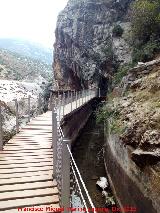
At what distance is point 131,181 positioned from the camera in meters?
12.2

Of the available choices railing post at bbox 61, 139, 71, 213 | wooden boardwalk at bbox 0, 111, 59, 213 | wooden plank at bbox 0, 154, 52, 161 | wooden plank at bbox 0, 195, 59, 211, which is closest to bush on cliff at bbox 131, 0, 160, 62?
wooden boardwalk at bbox 0, 111, 59, 213

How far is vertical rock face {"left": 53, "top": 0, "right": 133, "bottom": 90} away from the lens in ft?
129

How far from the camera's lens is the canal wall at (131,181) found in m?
10.1

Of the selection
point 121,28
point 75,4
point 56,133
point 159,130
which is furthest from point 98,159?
point 75,4

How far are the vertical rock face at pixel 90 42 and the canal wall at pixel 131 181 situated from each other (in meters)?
21.2

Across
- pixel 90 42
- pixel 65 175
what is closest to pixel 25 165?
pixel 65 175

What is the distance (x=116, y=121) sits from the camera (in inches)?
A: 634

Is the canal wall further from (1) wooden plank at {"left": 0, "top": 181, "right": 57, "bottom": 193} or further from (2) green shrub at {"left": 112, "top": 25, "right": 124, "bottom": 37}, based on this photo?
(2) green shrub at {"left": 112, "top": 25, "right": 124, "bottom": 37}

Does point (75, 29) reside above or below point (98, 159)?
above

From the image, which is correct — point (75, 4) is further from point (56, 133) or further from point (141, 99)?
point (56, 133)

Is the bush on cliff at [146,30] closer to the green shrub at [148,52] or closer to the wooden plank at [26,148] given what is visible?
the green shrub at [148,52]

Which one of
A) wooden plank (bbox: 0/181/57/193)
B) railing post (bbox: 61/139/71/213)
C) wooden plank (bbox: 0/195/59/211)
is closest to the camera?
railing post (bbox: 61/139/71/213)

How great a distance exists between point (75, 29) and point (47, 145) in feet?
114

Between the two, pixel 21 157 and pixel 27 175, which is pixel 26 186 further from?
pixel 21 157
